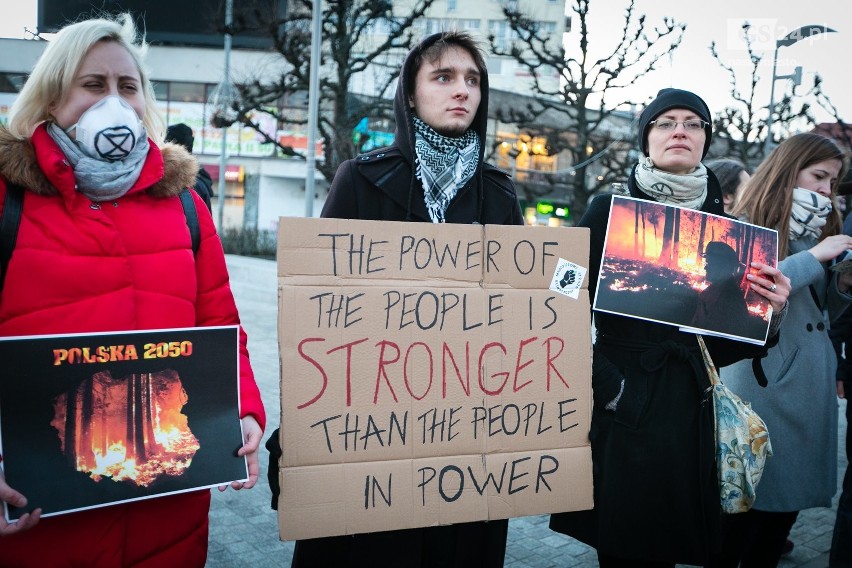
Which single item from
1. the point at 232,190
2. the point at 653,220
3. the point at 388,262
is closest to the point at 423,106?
the point at 388,262

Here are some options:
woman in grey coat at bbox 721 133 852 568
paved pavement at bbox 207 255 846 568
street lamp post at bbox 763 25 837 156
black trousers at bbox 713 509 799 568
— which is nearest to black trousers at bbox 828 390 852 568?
woman in grey coat at bbox 721 133 852 568

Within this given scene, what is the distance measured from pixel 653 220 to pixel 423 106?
819mm

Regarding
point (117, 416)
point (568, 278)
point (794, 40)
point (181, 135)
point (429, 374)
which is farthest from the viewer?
point (794, 40)

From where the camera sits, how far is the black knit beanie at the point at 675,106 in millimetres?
2375

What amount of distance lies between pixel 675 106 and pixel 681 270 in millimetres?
613

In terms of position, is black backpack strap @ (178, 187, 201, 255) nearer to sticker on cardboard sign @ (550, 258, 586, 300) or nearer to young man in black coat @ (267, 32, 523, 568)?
young man in black coat @ (267, 32, 523, 568)

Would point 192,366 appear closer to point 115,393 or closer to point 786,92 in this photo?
point 115,393

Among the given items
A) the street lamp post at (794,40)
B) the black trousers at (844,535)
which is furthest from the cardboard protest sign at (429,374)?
the street lamp post at (794,40)

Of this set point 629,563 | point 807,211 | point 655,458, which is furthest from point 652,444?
point 807,211

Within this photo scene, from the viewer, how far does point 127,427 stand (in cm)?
156

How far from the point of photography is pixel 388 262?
1.85m

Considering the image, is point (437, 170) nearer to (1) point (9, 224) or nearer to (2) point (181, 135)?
(1) point (9, 224)

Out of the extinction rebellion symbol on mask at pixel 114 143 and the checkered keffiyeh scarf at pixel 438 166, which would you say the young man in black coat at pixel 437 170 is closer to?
the checkered keffiyeh scarf at pixel 438 166

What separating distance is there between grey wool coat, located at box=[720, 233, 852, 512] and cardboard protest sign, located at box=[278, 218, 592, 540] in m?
1.38
